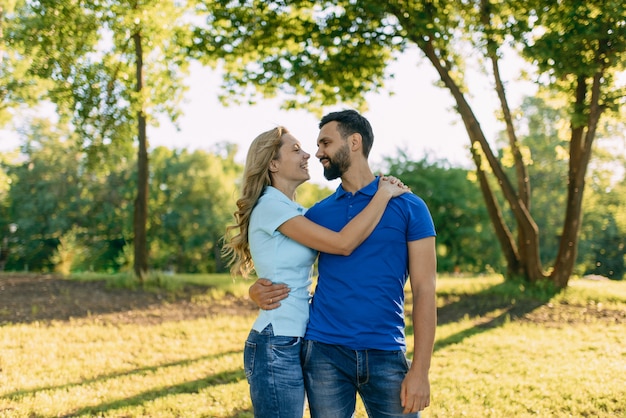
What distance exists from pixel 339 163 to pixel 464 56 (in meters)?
13.0

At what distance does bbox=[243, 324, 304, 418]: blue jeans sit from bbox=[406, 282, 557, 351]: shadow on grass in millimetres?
7741

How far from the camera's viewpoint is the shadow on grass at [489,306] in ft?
38.5

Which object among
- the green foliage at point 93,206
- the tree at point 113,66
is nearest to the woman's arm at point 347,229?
the tree at point 113,66

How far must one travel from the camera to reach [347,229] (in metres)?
3.12

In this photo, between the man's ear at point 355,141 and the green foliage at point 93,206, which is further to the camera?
the green foliage at point 93,206


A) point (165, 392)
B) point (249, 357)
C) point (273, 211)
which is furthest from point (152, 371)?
point (273, 211)

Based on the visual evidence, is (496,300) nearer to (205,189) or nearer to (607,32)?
(607,32)

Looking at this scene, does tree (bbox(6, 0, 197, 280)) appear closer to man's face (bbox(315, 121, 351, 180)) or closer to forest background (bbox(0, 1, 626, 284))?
forest background (bbox(0, 1, 626, 284))

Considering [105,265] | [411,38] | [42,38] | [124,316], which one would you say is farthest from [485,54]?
[105,265]

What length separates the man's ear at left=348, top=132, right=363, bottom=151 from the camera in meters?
3.38

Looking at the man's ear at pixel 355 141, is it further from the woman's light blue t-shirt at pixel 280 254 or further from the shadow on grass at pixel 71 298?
the shadow on grass at pixel 71 298

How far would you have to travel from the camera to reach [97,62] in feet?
53.7

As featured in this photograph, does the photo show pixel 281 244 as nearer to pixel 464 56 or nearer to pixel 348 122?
pixel 348 122

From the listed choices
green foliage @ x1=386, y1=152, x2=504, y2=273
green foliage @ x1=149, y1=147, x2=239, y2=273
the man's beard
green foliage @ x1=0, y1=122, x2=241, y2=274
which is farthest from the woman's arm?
green foliage @ x1=149, y1=147, x2=239, y2=273
